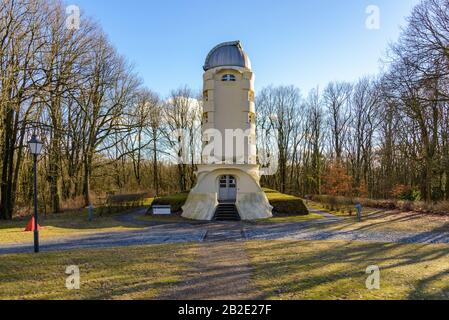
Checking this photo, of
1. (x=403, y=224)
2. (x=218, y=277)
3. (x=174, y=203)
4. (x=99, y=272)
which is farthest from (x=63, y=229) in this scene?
(x=403, y=224)

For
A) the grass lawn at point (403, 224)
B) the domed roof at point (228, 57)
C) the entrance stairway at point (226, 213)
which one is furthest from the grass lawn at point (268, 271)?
the domed roof at point (228, 57)

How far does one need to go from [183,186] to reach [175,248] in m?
31.0

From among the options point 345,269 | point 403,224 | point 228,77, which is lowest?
point 403,224

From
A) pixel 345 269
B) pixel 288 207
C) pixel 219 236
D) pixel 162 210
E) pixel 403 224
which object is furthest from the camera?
pixel 288 207

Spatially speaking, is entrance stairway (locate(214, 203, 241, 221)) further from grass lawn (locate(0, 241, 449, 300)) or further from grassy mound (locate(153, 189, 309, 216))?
grass lawn (locate(0, 241, 449, 300))

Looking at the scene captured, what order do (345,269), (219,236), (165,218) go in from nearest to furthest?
(345,269) → (219,236) → (165,218)

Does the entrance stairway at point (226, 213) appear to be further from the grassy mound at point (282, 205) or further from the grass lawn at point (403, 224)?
the grass lawn at point (403, 224)

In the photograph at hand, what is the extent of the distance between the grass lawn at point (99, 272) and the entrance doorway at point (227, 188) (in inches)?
406

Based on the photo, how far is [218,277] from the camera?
691 centimetres

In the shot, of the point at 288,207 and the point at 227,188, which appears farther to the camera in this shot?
the point at 227,188

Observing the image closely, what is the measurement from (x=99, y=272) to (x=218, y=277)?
2.89m

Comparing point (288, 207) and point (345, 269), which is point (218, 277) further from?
point (288, 207)
